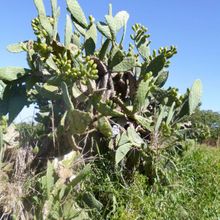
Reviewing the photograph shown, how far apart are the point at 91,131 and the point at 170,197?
0.63 metres

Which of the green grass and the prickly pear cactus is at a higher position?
the prickly pear cactus

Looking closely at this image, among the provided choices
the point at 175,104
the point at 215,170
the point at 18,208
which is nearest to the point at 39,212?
the point at 18,208

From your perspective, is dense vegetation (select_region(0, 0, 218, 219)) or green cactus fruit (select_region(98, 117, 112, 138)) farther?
green cactus fruit (select_region(98, 117, 112, 138))

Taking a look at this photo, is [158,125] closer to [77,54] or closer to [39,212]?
[77,54]

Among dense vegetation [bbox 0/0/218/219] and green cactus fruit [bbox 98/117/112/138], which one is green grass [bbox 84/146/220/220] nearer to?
dense vegetation [bbox 0/0/218/219]

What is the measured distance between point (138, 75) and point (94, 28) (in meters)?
0.43

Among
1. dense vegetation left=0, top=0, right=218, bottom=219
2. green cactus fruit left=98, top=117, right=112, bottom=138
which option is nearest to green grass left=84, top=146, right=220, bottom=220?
dense vegetation left=0, top=0, right=218, bottom=219

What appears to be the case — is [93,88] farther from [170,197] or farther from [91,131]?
[170,197]

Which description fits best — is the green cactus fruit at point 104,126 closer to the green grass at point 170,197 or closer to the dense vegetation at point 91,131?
the dense vegetation at point 91,131

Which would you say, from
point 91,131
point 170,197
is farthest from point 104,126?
point 170,197

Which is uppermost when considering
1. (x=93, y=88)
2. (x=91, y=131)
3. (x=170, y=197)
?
(x=93, y=88)

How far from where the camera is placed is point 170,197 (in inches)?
114

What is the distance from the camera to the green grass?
271 cm

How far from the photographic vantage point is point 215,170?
354cm
